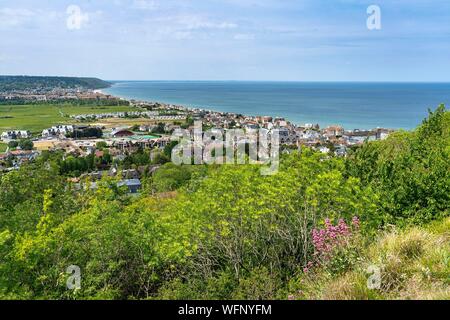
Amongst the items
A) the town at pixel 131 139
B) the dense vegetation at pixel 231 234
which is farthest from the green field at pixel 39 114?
the dense vegetation at pixel 231 234

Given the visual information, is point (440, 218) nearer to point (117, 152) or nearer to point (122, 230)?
point (122, 230)

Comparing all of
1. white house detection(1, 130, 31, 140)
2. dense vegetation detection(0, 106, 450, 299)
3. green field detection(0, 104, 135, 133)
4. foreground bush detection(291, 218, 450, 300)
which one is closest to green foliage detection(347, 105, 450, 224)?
dense vegetation detection(0, 106, 450, 299)

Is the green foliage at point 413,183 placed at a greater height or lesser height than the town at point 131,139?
greater

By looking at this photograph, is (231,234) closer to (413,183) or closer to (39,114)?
(413,183)

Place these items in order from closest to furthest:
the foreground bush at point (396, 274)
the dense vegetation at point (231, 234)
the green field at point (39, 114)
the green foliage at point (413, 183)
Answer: the foreground bush at point (396, 274) < the dense vegetation at point (231, 234) < the green foliage at point (413, 183) < the green field at point (39, 114)

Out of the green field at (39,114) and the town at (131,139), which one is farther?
the green field at (39,114)

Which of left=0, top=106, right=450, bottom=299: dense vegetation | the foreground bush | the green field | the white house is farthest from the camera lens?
the green field

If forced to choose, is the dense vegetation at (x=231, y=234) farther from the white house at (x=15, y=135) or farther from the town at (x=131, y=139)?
the white house at (x=15, y=135)

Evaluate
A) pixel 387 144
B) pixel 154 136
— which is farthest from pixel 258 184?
pixel 154 136

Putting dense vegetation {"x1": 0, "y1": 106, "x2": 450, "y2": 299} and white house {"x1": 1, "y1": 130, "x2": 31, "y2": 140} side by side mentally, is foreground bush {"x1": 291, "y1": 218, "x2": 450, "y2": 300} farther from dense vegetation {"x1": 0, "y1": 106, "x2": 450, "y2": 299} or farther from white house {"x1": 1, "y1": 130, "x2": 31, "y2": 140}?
white house {"x1": 1, "y1": 130, "x2": 31, "y2": 140}
